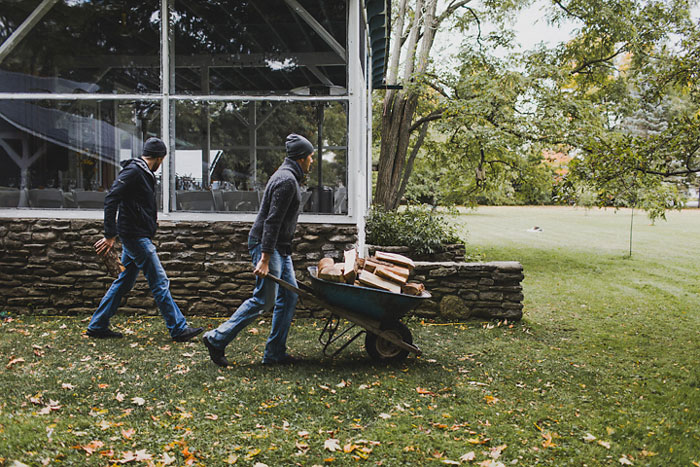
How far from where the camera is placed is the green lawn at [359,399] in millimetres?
3082

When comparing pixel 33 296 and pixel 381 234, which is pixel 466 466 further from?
pixel 381 234

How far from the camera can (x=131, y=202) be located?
5.04 meters

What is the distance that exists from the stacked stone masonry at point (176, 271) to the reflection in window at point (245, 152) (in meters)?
0.34

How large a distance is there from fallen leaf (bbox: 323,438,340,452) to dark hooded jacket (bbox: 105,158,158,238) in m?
2.82

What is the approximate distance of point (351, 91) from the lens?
618 centimetres

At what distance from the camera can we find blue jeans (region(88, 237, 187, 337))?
16.7 ft

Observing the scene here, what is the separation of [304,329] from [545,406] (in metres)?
2.76

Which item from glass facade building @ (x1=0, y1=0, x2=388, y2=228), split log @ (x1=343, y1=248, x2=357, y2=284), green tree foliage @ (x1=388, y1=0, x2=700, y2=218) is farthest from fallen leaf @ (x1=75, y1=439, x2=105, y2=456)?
green tree foliage @ (x1=388, y1=0, x2=700, y2=218)

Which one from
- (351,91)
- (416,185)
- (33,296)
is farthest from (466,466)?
Result: (416,185)

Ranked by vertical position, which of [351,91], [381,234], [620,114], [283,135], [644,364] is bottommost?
[644,364]

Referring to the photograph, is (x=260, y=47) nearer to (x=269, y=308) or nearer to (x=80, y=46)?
(x=80, y=46)

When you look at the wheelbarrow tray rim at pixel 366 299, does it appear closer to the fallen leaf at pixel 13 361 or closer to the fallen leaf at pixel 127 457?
the fallen leaf at pixel 127 457

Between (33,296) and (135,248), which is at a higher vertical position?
(135,248)

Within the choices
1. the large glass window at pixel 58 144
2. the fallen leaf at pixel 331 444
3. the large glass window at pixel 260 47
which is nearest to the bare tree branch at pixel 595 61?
the large glass window at pixel 260 47
